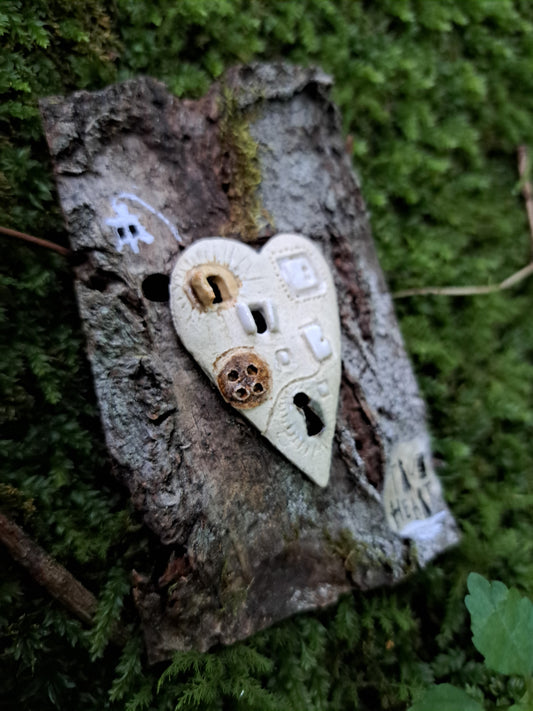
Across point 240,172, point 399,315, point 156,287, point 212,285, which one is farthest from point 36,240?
point 399,315

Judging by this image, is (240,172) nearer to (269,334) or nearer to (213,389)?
(269,334)

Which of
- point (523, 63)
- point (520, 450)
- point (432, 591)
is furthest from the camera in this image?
point (523, 63)

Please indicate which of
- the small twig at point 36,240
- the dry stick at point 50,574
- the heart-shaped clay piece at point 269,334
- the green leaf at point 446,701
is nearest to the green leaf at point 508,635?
the green leaf at point 446,701

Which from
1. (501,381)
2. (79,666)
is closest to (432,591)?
(501,381)

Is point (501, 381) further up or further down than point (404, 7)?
further down

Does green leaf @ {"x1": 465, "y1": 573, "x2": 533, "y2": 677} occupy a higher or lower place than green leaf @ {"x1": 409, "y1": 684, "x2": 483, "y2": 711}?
higher

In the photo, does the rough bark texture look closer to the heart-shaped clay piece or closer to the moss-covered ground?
the heart-shaped clay piece

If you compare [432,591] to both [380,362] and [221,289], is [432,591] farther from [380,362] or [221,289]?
[221,289]

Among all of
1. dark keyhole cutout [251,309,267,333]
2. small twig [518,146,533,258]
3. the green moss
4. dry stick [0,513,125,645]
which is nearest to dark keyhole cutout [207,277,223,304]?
dark keyhole cutout [251,309,267,333]
